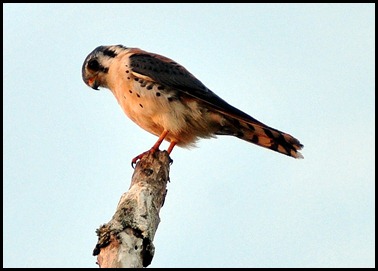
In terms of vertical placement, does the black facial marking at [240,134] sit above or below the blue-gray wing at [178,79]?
below

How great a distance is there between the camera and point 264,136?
709cm

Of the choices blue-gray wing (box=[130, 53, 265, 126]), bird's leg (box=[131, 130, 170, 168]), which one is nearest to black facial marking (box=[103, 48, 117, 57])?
blue-gray wing (box=[130, 53, 265, 126])

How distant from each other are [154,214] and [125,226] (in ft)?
1.36

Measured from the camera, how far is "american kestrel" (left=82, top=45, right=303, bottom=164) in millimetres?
7012

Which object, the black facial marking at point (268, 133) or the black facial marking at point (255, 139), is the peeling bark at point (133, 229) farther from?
the black facial marking at point (255, 139)

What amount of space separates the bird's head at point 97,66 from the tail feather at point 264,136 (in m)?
1.51

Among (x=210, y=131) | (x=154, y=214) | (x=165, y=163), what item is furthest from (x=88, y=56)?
(x=154, y=214)

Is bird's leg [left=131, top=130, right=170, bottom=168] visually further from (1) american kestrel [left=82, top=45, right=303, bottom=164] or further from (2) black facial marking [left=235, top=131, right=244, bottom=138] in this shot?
(2) black facial marking [left=235, top=131, right=244, bottom=138]

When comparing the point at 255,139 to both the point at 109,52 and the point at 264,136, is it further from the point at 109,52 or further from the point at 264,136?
the point at 109,52

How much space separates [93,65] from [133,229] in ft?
13.6

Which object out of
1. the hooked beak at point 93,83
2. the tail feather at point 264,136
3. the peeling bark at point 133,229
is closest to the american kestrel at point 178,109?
the tail feather at point 264,136

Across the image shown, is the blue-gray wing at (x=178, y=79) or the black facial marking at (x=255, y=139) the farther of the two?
the black facial marking at (x=255, y=139)

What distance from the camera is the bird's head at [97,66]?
25.8 feet

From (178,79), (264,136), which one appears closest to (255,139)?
(264,136)
